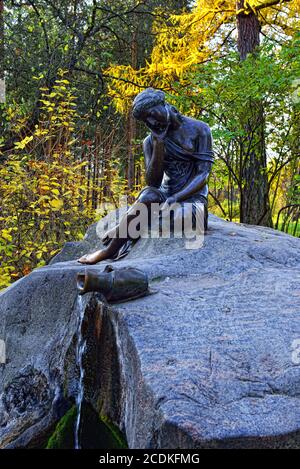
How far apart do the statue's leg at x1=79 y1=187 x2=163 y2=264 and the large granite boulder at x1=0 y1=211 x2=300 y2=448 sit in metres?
0.17

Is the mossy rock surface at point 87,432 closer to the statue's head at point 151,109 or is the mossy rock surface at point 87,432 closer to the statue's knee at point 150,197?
the statue's knee at point 150,197

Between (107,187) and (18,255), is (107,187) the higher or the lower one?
the higher one

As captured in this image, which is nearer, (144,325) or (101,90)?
(144,325)

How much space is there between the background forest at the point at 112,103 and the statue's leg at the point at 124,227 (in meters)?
1.80

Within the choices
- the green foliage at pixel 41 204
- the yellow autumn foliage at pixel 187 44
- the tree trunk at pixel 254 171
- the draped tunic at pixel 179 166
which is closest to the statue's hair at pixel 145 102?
the draped tunic at pixel 179 166

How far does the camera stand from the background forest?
7.01m

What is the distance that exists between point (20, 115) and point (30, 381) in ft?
18.8

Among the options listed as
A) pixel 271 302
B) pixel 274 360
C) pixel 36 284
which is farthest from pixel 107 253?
pixel 274 360

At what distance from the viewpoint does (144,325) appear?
271cm

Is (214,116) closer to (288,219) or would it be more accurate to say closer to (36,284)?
(288,219)

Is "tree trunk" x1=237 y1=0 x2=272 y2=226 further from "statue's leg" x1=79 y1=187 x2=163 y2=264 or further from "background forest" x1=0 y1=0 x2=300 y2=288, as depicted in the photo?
"statue's leg" x1=79 y1=187 x2=163 y2=264

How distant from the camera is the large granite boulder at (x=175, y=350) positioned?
81.8 inches

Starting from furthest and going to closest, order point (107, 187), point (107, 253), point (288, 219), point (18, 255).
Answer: point (107, 187)
point (288, 219)
point (18, 255)
point (107, 253)

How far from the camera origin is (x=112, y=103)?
10.7m
